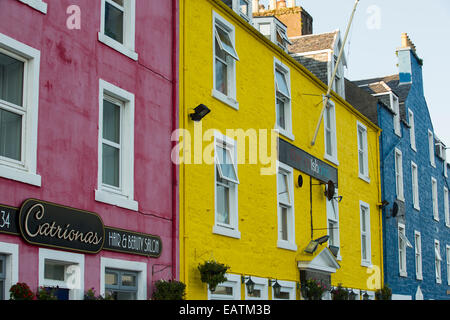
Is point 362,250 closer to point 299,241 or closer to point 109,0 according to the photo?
point 299,241

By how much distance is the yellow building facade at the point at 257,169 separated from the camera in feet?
48.9

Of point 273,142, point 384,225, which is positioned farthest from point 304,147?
point 384,225

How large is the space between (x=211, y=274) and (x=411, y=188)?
18.4 m

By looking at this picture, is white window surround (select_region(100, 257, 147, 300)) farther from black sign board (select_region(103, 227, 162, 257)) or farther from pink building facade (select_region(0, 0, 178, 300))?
black sign board (select_region(103, 227, 162, 257))

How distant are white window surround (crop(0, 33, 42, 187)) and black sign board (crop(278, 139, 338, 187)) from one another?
8.72m

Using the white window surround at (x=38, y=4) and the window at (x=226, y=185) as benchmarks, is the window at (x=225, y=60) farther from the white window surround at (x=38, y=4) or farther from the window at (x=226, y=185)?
the white window surround at (x=38, y=4)

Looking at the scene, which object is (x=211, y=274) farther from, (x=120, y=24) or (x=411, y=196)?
(x=411, y=196)

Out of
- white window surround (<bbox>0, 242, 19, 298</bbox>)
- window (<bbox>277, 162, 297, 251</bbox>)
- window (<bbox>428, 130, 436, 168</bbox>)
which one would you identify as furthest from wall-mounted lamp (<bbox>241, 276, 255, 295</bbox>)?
window (<bbox>428, 130, 436, 168</bbox>)

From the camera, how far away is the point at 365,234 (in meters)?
24.7

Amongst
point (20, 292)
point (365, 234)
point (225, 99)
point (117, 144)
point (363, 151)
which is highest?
point (363, 151)

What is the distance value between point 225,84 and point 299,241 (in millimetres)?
4878

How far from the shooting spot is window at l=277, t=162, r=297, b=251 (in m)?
18.7

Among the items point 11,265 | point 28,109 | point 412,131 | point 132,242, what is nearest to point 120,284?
point 132,242

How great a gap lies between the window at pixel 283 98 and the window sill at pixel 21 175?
31.5 ft
